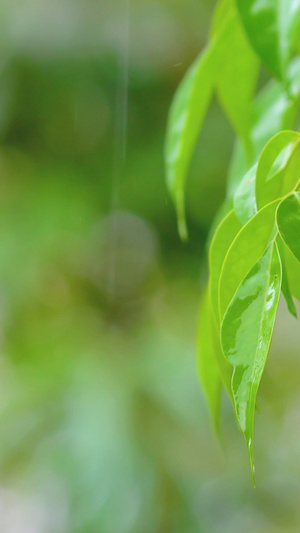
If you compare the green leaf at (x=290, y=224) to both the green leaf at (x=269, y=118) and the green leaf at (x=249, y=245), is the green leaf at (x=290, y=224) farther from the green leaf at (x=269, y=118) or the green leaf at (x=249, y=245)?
the green leaf at (x=269, y=118)

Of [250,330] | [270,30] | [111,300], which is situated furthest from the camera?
[111,300]

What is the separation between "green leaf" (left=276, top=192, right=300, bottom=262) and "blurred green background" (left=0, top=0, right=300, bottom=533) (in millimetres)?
711

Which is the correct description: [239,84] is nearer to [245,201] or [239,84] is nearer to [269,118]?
[269,118]

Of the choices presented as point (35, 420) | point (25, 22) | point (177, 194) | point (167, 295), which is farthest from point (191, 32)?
point (177, 194)

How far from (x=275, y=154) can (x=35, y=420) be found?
761mm

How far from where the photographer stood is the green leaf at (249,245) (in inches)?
7.9

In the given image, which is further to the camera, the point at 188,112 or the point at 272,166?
the point at 188,112

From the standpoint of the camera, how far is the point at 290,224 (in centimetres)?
19

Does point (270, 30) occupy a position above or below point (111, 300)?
above

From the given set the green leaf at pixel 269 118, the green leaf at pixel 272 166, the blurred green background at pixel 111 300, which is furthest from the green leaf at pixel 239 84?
the blurred green background at pixel 111 300

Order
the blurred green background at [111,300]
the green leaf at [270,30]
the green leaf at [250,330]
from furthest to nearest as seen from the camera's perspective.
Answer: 1. the blurred green background at [111,300]
2. the green leaf at [270,30]
3. the green leaf at [250,330]

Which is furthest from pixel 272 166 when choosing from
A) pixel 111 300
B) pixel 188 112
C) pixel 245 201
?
pixel 111 300

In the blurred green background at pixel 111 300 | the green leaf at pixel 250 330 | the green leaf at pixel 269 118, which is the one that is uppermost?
the green leaf at pixel 250 330

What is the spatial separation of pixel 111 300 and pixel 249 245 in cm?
86
